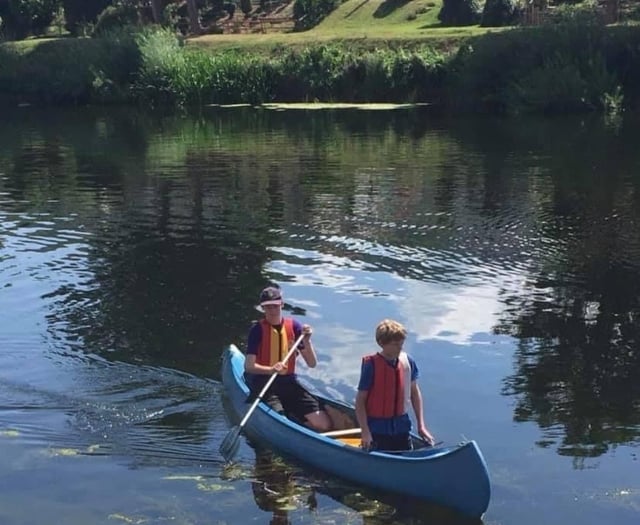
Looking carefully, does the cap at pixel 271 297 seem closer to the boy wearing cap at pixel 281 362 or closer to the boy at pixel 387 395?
the boy wearing cap at pixel 281 362

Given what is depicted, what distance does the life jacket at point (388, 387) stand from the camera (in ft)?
30.7

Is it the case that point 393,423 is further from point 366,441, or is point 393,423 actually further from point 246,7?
point 246,7

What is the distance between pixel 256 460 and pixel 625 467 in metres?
3.61

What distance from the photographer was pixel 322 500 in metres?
9.87

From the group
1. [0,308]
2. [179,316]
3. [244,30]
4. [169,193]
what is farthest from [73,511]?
[244,30]

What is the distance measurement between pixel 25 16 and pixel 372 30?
27992 mm

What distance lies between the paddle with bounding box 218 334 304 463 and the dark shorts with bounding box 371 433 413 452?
5.02 ft

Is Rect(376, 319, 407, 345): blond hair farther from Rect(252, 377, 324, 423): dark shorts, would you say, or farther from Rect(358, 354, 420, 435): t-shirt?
Rect(252, 377, 324, 423): dark shorts

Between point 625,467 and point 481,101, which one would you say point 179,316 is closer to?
point 625,467

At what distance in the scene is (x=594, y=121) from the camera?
44125mm

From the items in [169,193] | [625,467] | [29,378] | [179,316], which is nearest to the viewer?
[625,467]

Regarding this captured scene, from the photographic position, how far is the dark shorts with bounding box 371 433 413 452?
9773 mm

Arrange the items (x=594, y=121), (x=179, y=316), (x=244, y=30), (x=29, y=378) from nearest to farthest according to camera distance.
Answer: (x=29, y=378) → (x=179, y=316) → (x=594, y=121) → (x=244, y=30)

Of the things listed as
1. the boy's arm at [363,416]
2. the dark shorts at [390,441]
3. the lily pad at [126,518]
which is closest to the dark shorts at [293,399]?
the dark shorts at [390,441]
